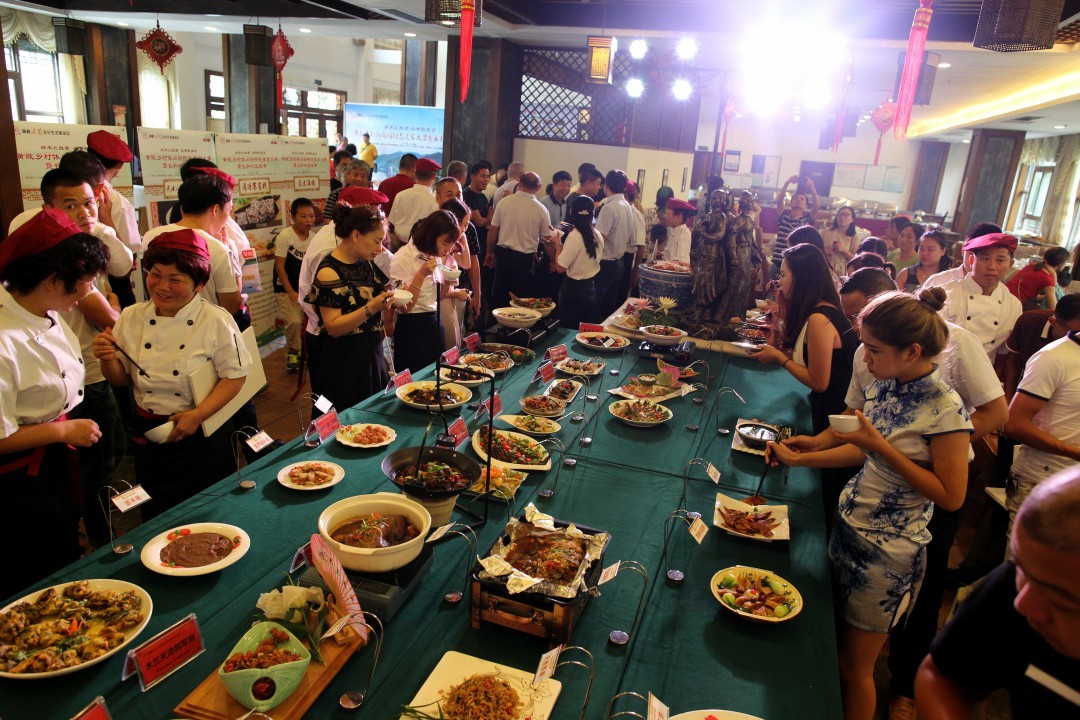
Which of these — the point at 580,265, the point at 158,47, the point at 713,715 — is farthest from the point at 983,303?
the point at 158,47

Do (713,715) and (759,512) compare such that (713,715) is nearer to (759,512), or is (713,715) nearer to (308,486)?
(759,512)

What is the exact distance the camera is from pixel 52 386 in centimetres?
185

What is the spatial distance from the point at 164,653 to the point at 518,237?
4.81m

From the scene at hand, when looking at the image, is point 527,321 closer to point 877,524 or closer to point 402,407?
point 402,407

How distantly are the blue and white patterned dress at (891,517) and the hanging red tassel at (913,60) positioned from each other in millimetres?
2191

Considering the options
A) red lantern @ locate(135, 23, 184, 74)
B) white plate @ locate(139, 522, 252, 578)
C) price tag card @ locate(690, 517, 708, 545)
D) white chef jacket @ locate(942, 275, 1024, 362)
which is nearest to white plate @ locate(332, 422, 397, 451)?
white plate @ locate(139, 522, 252, 578)

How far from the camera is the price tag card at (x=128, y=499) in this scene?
1.65 metres

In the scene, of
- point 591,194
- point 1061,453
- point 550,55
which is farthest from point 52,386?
point 550,55

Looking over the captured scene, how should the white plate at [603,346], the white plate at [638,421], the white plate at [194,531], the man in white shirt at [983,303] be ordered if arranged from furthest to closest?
the white plate at [603,346]
the man in white shirt at [983,303]
the white plate at [638,421]
the white plate at [194,531]

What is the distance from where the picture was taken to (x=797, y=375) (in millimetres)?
2816

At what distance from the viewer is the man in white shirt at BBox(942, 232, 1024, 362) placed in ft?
11.8

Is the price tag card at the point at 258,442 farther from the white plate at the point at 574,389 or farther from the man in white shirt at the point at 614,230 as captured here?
the man in white shirt at the point at 614,230

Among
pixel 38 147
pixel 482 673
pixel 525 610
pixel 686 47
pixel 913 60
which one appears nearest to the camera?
pixel 482 673

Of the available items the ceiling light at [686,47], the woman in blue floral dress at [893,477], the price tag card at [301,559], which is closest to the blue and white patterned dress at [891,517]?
the woman in blue floral dress at [893,477]
